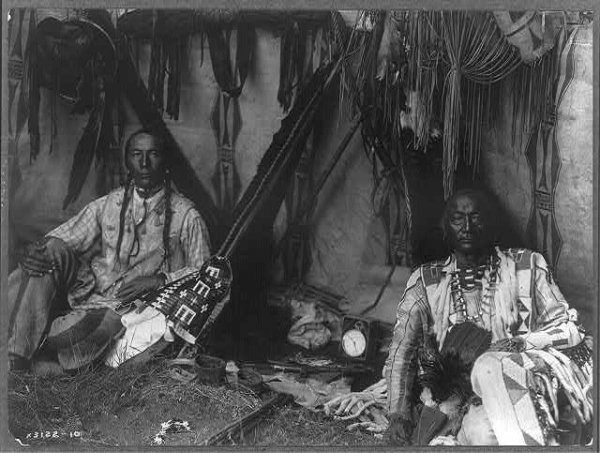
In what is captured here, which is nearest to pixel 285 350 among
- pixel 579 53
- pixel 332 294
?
pixel 332 294

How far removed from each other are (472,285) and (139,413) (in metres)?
2.75

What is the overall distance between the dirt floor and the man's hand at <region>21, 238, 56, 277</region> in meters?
0.81

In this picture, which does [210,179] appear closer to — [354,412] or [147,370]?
[147,370]

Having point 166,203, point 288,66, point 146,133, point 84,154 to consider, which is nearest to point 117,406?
point 166,203

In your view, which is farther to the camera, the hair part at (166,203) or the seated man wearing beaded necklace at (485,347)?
the hair part at (166,203)

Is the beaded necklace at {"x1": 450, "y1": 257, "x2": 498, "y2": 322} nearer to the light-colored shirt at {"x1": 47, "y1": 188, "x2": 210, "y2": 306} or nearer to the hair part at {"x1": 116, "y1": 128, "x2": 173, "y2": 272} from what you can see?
the light-colored shirt at {"x1": 47, "y1": 188, "x2": 210, "y2": 306}

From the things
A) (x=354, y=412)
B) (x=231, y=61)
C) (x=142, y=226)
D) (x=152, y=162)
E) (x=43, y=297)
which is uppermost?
(x=231, y=61)

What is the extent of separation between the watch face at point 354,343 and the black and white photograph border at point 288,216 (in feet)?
0.05

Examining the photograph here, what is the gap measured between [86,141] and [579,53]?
3918 mm

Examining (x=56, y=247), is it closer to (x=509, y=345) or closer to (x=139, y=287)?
(x=139, y=287)

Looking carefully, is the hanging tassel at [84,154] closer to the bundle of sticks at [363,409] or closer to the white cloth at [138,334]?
the white cloth at [138,334]

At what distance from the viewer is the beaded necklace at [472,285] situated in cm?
788

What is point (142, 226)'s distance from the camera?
8.15 meters

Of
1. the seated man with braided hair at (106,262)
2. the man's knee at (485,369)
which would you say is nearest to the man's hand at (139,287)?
the seated man with braided hair at (106,262)
